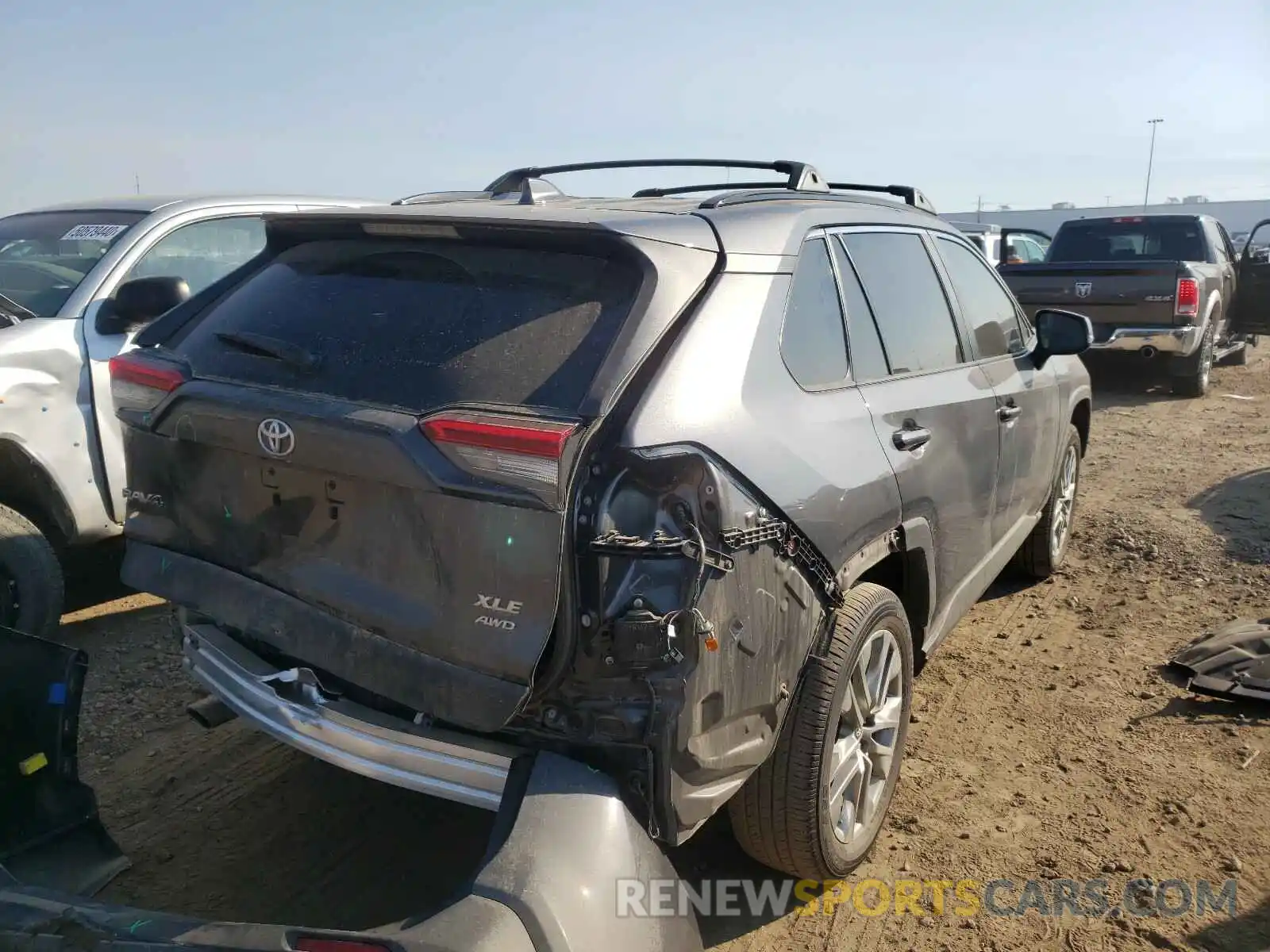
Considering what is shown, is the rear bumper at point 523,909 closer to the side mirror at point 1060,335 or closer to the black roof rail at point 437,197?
the black roof rail at point 437,197

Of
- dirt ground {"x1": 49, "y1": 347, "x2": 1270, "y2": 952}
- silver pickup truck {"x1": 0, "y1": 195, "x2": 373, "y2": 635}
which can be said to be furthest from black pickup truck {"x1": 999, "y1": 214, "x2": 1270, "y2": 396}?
silver pickup truck {"x1": 0, "y1": 195, "x2": 373, "y2": 635}

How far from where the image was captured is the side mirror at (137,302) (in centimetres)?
452

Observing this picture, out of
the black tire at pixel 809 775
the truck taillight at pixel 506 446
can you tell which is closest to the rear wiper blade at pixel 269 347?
the truck taillight at pixel 506 446

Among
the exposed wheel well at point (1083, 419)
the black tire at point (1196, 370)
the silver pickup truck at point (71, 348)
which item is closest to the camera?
the silver pickup truck at point (71, 348)

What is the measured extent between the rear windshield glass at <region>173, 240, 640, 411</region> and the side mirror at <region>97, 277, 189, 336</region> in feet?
6.36

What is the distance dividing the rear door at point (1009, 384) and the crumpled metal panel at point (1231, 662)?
3.02 feet

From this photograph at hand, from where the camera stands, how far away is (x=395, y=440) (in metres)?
2.19

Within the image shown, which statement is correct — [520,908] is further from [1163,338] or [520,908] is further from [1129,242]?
[1129,242]

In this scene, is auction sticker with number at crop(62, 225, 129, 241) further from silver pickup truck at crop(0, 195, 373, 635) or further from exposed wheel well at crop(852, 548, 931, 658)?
exposed wheel well at crop(852, 548, 931, 658)

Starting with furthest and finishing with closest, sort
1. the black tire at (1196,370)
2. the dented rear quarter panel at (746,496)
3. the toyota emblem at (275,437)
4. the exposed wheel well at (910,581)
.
A: the black tire at (1196,370)
the exposed wheel well at (910,581)
the toyota emblem at (275,437)
the dented rear quarter panel at (746,496)

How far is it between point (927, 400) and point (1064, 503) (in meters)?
2.77

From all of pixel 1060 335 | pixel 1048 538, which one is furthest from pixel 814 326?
pixel 1048 538

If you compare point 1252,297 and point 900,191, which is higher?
point 900,191

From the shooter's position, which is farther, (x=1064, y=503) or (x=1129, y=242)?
(x=1129, y=242)
